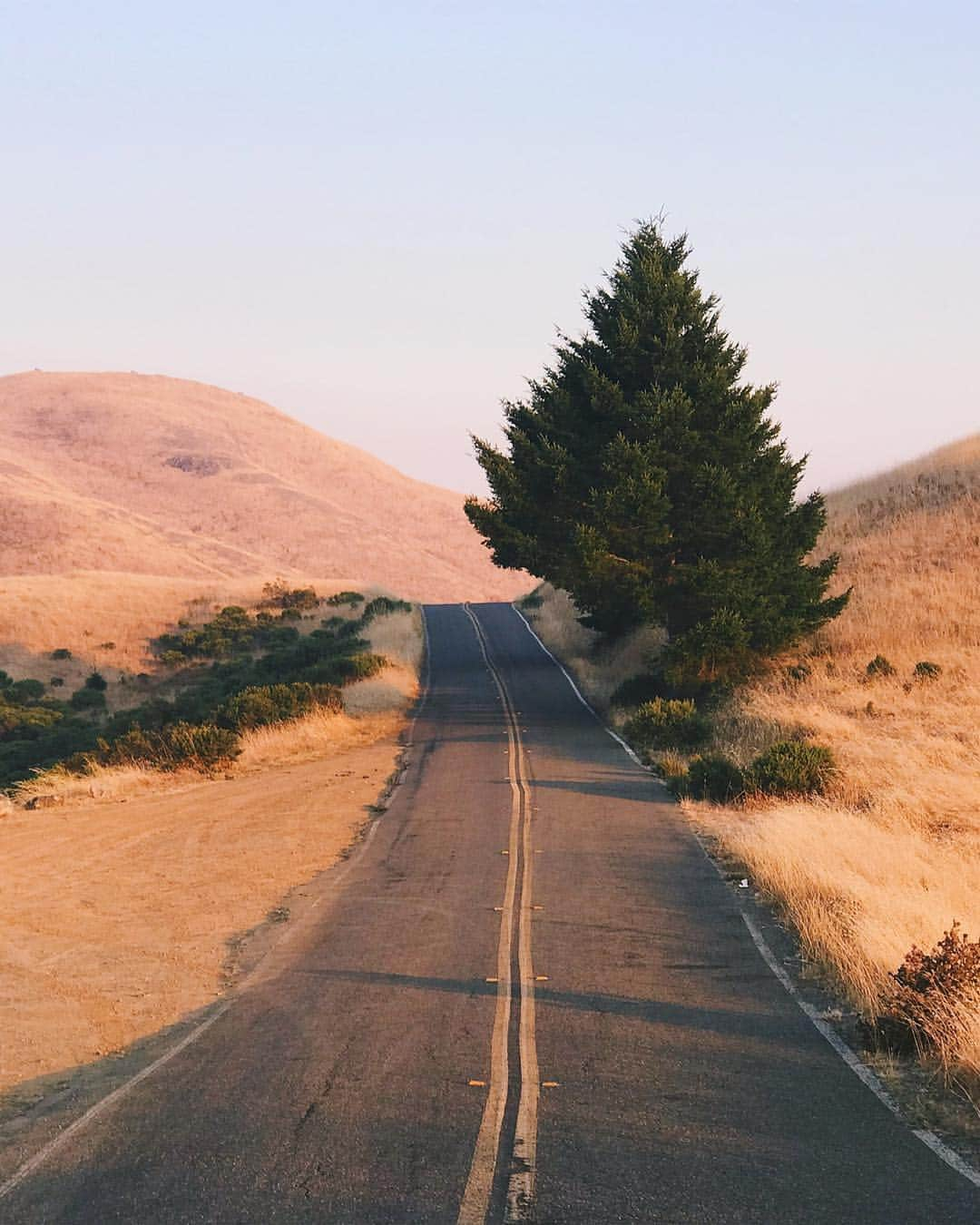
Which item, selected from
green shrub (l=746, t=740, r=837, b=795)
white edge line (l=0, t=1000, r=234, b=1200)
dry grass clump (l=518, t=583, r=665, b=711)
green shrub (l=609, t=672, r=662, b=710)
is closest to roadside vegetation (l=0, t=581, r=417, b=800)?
dry grass clump (l=518, t=583, r=665, b=711)

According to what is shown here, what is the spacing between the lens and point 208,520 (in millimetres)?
160750

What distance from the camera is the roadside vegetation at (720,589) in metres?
22.0

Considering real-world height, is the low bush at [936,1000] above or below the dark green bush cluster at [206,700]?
above

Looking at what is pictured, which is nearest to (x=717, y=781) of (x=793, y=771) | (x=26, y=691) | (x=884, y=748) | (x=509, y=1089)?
(x=793, y=771)

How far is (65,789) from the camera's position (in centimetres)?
2641

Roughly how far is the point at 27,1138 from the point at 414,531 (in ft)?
562

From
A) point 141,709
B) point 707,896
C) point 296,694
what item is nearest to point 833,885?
point 707,896

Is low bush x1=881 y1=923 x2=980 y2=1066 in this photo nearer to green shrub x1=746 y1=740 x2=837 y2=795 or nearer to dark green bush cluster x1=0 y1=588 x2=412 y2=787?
green shrub x1=746 y1=740 x2=837 y2=795

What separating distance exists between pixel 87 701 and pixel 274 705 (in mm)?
19651

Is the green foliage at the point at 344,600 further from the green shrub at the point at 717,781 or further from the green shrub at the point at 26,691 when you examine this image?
the green shrub at the point at 717,781

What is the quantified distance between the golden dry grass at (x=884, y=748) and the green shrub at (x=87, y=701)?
19851 mm

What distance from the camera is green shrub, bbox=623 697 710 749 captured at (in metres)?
28.5

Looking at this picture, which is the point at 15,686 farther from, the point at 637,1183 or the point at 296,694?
the point at 637,1183

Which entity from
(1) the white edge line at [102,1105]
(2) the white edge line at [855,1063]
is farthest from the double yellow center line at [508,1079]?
(1) the white edge line at [102,1105]
